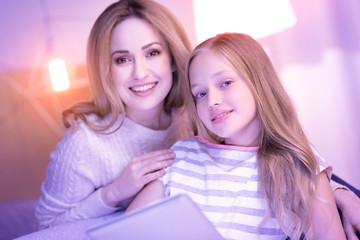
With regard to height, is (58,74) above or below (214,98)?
above

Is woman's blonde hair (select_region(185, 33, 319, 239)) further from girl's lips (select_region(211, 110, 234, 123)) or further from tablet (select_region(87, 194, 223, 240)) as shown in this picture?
tablet (select_region(87, 194, 223, 240))

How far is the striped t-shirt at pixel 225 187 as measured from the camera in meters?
1.00

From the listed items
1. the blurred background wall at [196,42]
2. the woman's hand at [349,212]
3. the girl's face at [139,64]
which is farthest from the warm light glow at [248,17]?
the woman's hand at [349,212]

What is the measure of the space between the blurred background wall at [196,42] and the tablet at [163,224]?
1.16 m

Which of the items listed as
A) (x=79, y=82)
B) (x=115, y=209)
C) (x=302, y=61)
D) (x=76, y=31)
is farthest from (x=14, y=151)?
(x=302, y=61)

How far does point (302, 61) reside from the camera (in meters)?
1.97

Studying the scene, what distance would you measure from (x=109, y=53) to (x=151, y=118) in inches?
12.4

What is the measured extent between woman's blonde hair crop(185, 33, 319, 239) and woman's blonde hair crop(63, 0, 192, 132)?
0.30 metres

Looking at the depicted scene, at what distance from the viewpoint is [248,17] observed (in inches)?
79.6

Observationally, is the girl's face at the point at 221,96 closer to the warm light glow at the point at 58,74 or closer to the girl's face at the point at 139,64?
the girl's face at the point at 139,64

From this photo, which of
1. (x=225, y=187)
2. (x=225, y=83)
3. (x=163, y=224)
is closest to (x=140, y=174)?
(x=225, y=187)

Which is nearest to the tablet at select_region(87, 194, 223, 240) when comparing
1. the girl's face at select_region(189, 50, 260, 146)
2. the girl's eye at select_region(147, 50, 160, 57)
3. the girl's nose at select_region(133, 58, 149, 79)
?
the girl's face at select_region(189, 50, 260, 146)

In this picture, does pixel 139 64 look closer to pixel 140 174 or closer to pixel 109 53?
pixel 109 53

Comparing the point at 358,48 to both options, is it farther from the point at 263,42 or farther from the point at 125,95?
the point at 125,95
